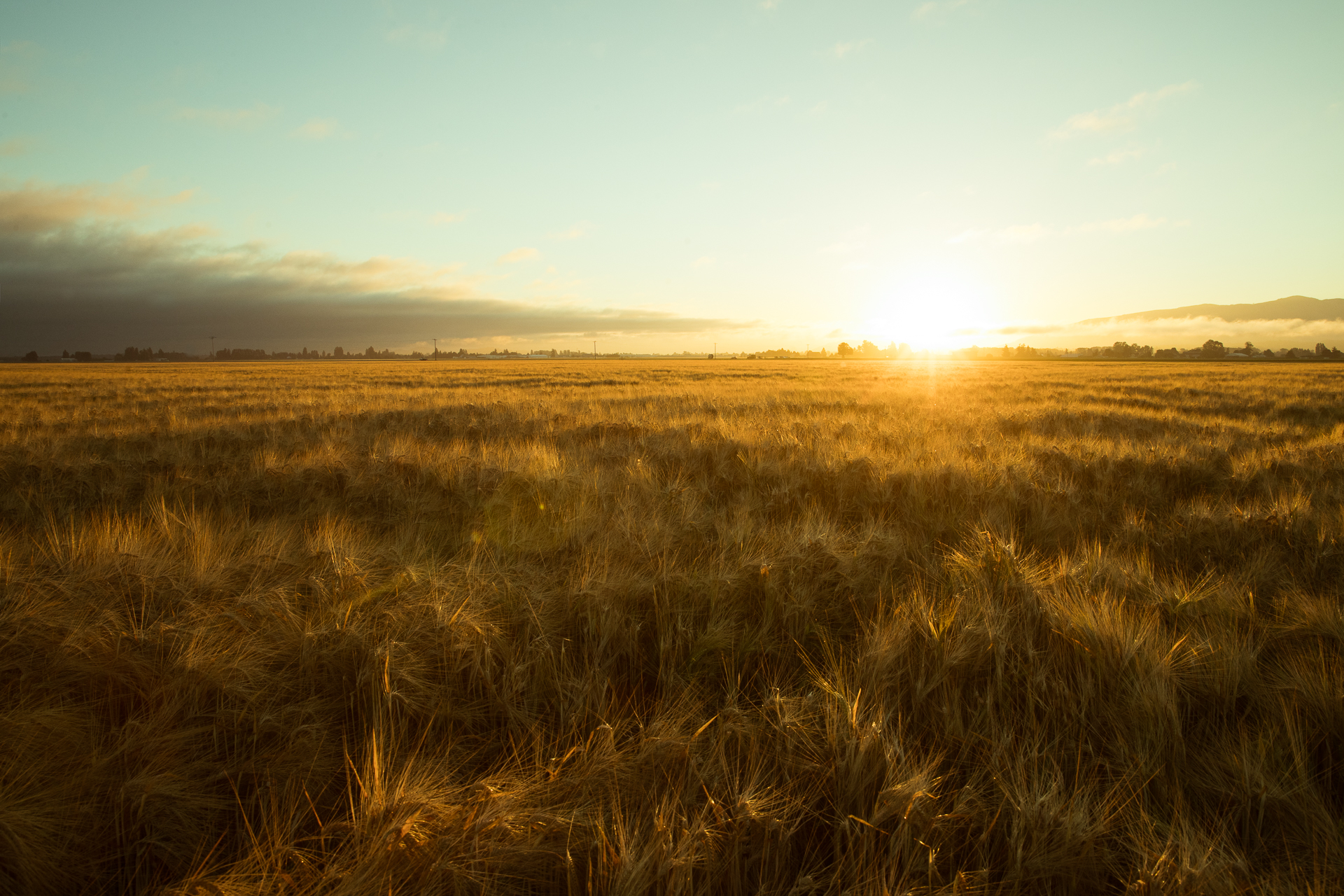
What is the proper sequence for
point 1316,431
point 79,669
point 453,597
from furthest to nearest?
point 1316,431 → point 453,597 → point 79,669

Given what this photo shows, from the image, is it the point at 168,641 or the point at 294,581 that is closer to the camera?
the point at 168,641

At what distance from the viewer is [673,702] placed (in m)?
2.37

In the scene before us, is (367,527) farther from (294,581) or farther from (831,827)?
(831,827)

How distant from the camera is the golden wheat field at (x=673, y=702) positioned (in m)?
1.56

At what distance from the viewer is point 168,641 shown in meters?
2.37

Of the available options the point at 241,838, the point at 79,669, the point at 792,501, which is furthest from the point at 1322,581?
the point at 79,669

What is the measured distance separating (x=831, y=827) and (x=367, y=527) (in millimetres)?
4588

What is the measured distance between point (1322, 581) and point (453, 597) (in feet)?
18.3

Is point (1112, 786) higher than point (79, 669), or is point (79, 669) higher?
point (79, 669)

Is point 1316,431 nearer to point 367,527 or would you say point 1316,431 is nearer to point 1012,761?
point 1012,761

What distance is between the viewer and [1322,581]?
11.8ft

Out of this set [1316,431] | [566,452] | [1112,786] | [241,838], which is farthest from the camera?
[1316,431]

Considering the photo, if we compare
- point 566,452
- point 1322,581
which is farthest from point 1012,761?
point 566,452

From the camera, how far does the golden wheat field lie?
1559mm
